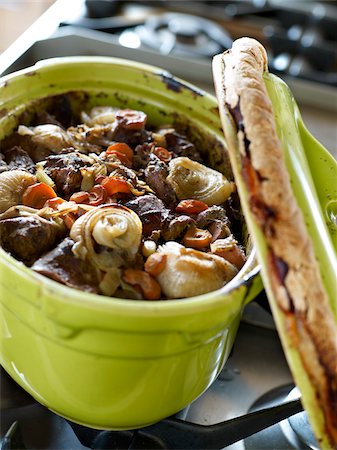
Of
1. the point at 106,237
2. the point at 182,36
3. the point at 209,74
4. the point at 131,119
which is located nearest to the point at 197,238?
the point at 106,237

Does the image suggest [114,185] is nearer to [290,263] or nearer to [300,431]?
[290,263]

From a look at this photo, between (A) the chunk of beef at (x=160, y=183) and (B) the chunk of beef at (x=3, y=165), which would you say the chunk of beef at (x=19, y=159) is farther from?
(A) the chunk of beef at (x=160, y=183)

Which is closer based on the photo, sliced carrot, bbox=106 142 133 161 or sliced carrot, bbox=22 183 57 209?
sliced carrot, bbox=22 183 57 209

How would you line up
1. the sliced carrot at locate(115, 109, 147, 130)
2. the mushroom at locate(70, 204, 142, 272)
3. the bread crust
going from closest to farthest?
the bread crust → the mushroom at locate(70, 204, 142, 272) → the sliced carrot at locate(115, 109, 147, 130)

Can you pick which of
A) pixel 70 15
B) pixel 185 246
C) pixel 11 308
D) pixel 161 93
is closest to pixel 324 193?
pixel 185 246

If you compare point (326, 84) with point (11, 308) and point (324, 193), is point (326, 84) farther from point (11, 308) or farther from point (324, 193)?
point (11, 308)

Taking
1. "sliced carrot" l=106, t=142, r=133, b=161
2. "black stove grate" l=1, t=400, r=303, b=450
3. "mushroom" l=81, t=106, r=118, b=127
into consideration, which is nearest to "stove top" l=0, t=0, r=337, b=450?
"black stove grate" l=1, t=400, r=303, b=450

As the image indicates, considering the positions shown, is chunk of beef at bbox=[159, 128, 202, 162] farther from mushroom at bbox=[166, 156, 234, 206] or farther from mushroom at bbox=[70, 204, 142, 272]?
mushroom at bbox=[70, 204, 142, 272]
